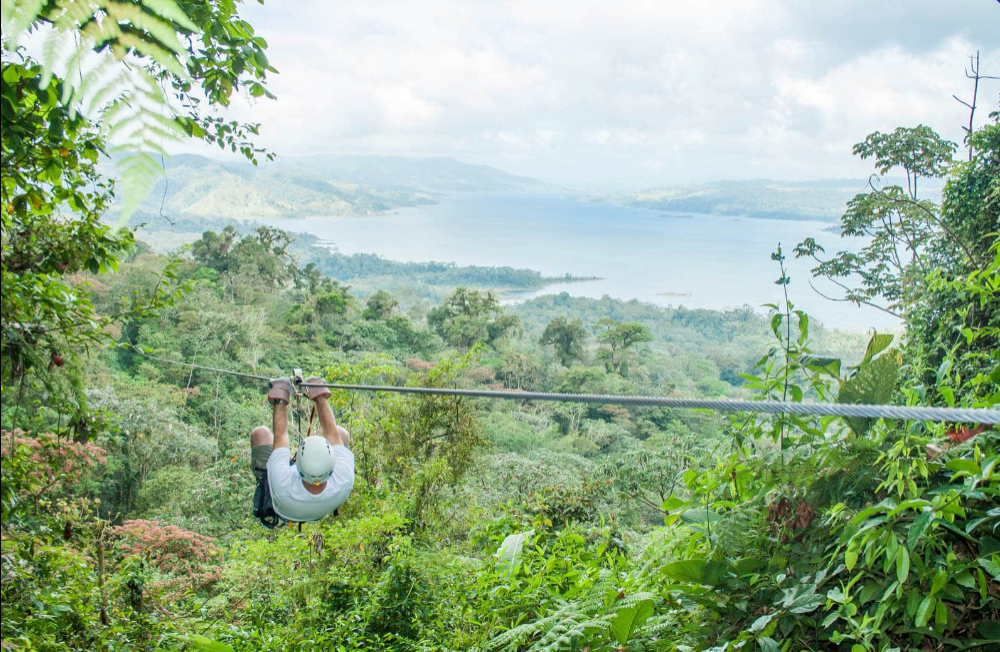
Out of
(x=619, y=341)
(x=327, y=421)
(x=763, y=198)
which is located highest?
(x=763, y=198)

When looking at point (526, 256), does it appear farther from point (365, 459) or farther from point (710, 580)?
point (710, 580)

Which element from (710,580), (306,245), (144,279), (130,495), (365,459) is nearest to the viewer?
(710,580)

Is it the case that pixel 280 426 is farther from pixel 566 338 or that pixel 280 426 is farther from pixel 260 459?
pixel 566 338

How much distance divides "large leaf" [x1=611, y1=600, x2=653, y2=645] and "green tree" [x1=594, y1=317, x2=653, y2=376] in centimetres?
2138

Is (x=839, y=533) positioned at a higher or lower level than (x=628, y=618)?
higher

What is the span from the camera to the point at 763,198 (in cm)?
5469

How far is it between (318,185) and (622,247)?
29521mm

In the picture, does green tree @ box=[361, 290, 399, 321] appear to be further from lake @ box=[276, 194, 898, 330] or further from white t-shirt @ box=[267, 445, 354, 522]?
lake @ box=[276, 194, 898, 330]

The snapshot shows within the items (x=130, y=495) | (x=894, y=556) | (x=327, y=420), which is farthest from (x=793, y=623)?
(x=130, y=495)

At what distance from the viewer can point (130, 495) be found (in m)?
10.6

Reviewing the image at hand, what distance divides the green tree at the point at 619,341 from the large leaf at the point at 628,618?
21.4 meters

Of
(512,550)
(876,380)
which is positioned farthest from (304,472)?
(876,380)

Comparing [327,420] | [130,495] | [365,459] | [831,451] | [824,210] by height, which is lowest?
[130,495]

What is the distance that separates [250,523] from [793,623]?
8.20 meters
